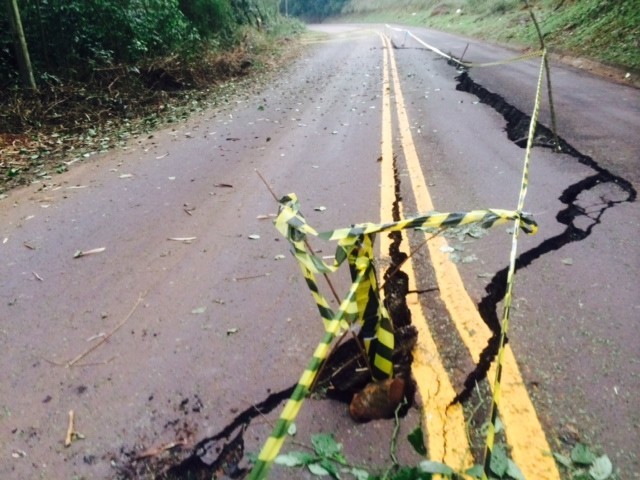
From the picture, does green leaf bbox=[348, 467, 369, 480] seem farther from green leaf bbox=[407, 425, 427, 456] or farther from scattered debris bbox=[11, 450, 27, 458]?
scattered debris bbox=[11, 450, 27, 458]

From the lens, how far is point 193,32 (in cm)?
1241

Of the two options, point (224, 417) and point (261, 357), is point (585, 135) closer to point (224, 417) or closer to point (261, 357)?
point (261, 357)

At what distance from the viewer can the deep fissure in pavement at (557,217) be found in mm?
2326

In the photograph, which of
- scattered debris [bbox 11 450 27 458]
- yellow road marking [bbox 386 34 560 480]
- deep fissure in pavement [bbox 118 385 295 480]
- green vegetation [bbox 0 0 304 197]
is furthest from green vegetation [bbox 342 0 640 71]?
scattered debris [bbox 11 450 27 458]

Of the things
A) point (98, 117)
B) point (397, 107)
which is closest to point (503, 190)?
point (397, 107)

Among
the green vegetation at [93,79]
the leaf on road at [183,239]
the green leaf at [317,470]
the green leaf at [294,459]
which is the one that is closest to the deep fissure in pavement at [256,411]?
the green leaf at [294,459]

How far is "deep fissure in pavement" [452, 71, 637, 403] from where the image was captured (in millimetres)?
2326

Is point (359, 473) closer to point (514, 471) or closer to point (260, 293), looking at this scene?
point (514, 471)

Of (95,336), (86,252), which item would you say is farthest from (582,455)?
(86,252)

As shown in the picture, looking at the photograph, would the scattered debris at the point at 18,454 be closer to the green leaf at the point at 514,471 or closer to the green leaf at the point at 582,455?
the green leaf at the point at 514,471

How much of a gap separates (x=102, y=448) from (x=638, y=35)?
13.0 m

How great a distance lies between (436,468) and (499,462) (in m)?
→ 0.29

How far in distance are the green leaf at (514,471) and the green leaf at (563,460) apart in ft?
0.57

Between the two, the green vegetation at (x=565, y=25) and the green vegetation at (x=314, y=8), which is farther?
the green vegetation at (x=314, y=8)
